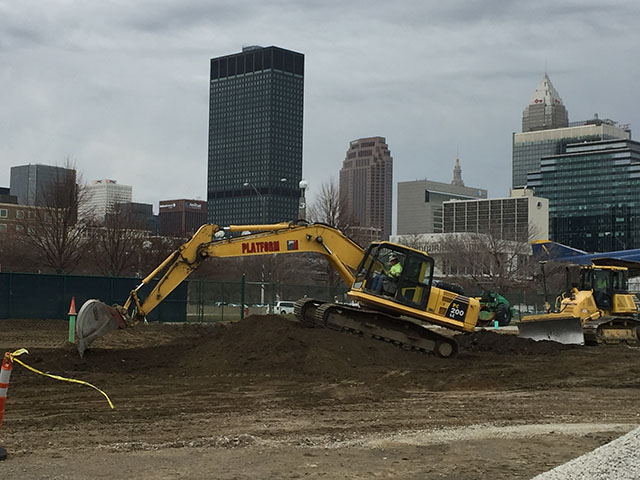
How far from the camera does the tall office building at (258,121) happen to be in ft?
587

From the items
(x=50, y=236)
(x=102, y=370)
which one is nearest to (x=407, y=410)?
(x=102, y=370)

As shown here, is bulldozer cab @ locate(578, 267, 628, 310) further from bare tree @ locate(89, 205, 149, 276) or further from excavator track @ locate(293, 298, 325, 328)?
bare tree @ locate(89, 205, 149, 276)

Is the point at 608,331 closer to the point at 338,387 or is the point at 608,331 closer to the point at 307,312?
the point at 307,312

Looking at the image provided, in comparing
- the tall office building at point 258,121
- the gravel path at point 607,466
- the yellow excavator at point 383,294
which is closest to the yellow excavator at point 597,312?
the yellow excavator at point 383,294

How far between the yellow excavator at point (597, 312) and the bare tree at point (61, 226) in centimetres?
2567

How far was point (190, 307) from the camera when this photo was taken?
34.9 m

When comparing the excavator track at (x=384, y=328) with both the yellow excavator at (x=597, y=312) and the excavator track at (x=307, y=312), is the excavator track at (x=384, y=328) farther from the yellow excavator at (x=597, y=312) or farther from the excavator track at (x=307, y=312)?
the yellow excavator at (x=597, y=312)

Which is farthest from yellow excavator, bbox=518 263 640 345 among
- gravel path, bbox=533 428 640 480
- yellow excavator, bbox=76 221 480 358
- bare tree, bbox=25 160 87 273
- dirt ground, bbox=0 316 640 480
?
bare tree, bbox=25 160 87 273

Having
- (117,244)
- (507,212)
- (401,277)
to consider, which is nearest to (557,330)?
(401,277)

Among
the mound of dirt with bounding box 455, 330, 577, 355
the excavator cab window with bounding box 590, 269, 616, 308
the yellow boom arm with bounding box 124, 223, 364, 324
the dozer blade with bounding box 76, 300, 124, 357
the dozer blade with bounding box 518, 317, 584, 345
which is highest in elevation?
A: the yellow boom arm with bounding box 124, 223, 364, 324

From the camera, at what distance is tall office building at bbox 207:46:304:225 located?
179 meters

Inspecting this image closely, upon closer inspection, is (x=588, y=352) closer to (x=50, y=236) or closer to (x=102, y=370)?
(x=102, y=370)

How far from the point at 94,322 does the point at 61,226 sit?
1091 inches

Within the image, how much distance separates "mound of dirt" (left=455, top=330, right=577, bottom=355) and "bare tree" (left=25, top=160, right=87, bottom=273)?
25052 mm
